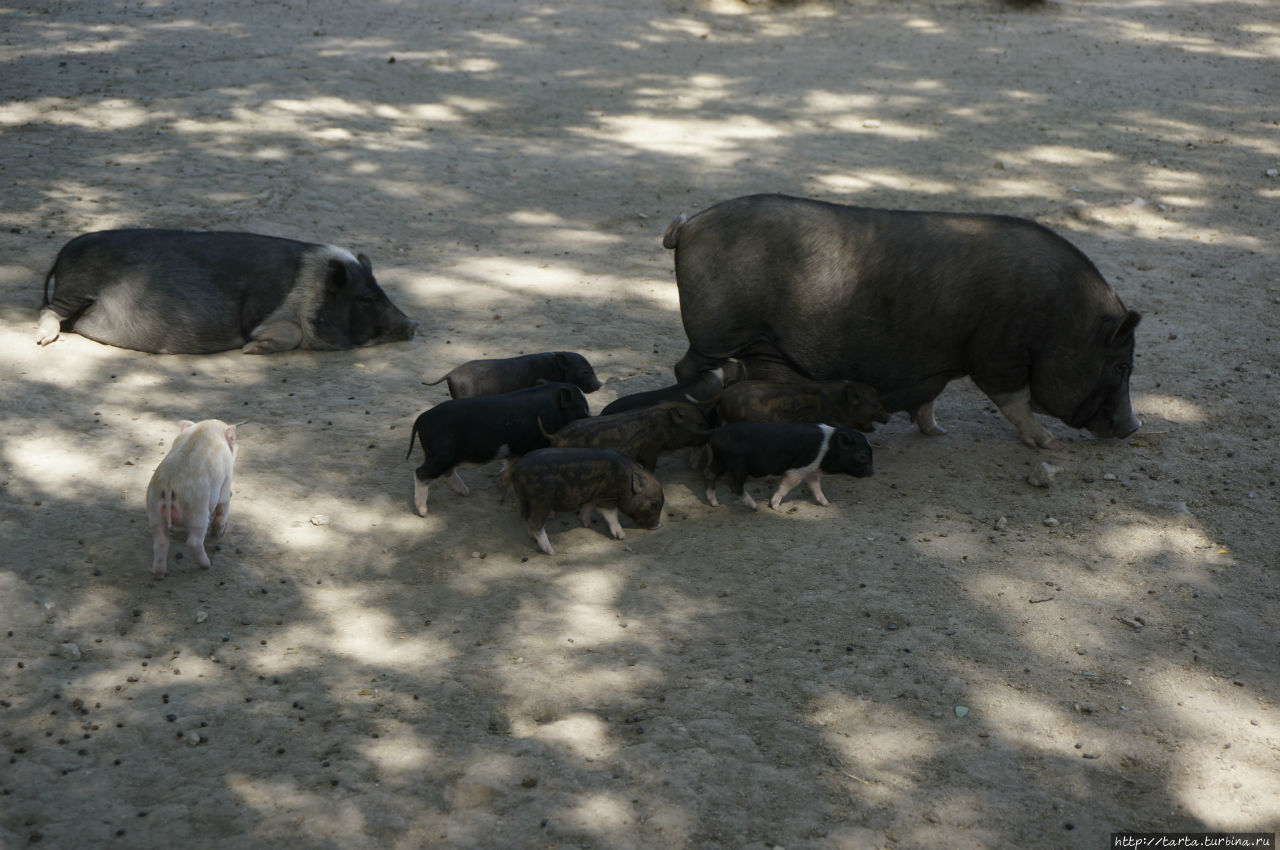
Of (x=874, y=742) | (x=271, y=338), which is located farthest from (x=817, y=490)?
(x=271, y=338)

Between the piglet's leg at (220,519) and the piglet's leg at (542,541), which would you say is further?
the piglet's leg at (542,541)

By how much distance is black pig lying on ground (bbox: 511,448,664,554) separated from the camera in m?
5.50

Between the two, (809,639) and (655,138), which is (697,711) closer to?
(809,639)

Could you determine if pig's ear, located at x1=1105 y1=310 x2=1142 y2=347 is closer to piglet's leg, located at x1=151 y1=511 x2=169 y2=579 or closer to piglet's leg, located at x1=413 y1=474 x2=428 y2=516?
piglet's leg, located at x1=413 y1=474 x2=428 y2=516

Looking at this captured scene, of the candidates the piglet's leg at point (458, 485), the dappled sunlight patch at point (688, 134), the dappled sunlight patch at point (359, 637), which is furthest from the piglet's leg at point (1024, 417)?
the dappled sunlight patch at point (688, 134)

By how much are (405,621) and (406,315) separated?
12.7 ft

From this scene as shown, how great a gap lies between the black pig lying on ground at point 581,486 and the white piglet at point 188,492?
1385 mm

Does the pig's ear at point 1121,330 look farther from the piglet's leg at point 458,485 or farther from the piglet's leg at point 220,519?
the piglet's leg at point 220,519

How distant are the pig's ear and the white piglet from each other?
485 cm

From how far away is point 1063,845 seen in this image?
12.3 ft

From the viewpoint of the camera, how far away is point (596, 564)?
5.55m

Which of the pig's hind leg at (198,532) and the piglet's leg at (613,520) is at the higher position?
the pig's hind leg at (198,532)

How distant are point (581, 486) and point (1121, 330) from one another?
10.7 ft

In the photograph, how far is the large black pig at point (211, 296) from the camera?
7750 mm
